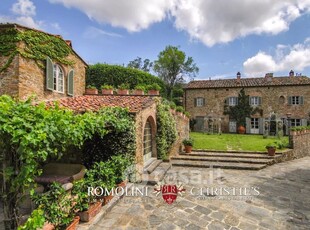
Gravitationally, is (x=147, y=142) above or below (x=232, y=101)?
below

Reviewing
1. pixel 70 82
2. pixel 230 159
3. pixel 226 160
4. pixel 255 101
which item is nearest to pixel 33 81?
pixel 70 82

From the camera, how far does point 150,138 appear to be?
11383mm

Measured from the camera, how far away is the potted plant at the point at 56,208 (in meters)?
4.23

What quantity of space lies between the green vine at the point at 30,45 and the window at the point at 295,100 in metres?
25.1

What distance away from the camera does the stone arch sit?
35.1 ft

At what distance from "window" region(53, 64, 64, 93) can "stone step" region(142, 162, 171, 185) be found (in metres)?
6.65

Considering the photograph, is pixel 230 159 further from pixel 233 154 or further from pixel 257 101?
pixel 257 101

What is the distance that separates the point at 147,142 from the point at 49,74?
594 cm

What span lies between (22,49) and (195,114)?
73.4 feet

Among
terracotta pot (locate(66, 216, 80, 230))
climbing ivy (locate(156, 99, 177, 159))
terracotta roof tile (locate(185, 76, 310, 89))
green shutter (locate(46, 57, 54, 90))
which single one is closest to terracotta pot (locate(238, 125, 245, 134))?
terracotta roof tile (locate(185, 76, 310, 89))

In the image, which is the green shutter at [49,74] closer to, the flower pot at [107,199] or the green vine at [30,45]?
the green vine at [30,45]

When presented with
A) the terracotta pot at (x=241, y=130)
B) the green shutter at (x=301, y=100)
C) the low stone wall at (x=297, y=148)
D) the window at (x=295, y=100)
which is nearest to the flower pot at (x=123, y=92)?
the low stone wall at (x=297, y=148)

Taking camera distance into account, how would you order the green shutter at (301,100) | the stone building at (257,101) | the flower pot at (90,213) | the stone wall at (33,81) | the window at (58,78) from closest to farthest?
the flower pot at (90,213) → the stone wall at (33,81) → the window at (58,78) → the green shutter at (301,100) → the stone building at (257,101)

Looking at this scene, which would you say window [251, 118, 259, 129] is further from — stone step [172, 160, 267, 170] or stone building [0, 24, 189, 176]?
stone building [0, 24, 189, 176]
